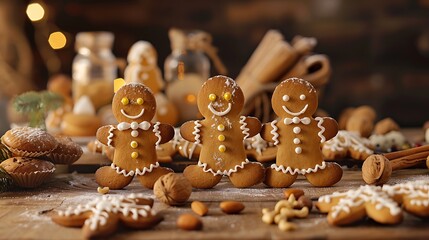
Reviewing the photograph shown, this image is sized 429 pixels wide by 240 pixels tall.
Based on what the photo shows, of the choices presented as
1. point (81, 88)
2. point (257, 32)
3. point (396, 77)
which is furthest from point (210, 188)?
point (396, 77)

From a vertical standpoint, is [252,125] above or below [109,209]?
above

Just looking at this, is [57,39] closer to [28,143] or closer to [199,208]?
[28,143]

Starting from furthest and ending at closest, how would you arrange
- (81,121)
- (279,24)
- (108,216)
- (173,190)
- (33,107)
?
(279,24), (81,121), (33,107), (173,190), (108,216)

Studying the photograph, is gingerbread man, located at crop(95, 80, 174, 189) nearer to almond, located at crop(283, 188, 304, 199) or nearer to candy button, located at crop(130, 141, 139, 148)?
candy button, located at crop(130, 141, 139, 148)

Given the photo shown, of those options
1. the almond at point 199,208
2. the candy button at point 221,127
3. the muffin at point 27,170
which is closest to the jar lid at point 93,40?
the muffin at point 27,170

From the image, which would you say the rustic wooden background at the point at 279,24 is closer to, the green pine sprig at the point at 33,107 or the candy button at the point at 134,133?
the green pine sprig at the point at 33,107

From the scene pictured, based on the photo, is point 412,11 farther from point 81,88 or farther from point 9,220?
point 9,220

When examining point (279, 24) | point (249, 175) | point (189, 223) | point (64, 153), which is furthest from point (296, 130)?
point (279, 24)
